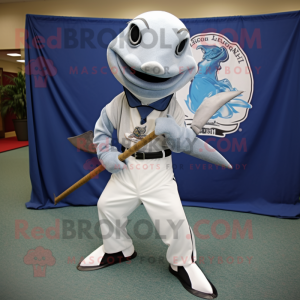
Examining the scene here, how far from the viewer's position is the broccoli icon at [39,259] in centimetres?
168

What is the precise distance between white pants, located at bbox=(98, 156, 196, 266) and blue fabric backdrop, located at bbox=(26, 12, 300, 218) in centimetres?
114

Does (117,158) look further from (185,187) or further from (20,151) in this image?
(20,151)

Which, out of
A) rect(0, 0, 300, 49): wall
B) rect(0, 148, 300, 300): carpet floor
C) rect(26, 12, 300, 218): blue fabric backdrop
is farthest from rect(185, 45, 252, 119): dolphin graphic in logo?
rect(0, 0, 300, 49): wall

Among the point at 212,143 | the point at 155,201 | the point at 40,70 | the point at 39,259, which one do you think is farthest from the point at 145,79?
the point at 40,70

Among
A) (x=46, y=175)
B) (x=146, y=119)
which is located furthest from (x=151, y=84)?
(x=46, y=175)

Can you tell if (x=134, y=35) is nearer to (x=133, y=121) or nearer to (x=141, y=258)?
(x=133, y=121)

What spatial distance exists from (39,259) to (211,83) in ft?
6.44

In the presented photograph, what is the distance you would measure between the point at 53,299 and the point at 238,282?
101cm

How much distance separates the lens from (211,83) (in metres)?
2.54

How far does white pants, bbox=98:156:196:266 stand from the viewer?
1485 millimetres

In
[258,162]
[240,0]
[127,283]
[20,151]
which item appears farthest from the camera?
[20,151]

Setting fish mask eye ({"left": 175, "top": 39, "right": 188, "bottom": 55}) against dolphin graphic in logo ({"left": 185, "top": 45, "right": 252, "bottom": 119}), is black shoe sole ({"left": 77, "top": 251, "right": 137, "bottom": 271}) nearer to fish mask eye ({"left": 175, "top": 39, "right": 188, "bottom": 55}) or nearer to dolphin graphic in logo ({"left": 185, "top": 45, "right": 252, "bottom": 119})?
fish mask eye ({"left": 175, "top": 39, "right": 188, "bottom": 55})

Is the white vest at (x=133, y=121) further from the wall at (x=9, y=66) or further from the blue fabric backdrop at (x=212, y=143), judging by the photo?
the wall at (x=9, y=66)

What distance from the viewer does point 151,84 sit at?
1.34 metres
